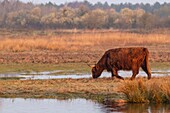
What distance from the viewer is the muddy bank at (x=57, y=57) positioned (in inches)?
1282

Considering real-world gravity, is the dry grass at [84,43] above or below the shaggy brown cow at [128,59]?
below

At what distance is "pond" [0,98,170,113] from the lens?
15891mm

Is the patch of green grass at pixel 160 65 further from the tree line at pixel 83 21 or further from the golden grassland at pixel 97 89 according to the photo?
the tree line at pixel 83 21

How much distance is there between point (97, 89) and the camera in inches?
761

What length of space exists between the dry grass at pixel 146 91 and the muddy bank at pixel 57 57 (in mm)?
15427

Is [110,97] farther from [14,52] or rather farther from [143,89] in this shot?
[14,52]

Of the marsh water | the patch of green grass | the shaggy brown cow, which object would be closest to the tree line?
the patch of green grass

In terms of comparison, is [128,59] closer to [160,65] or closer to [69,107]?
[69,107]

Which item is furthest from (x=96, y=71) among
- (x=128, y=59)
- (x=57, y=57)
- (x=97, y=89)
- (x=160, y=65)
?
(x=57, y=57)

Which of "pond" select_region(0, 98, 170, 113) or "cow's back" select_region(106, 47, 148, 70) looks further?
"cow's back" select_region(106, 47, 148, 70)

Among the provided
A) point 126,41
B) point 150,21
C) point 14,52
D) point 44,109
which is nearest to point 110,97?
point 44,109

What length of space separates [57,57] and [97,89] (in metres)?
15.6

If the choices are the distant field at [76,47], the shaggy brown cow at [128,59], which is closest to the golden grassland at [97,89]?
the shaggy brown cow at [128,59]

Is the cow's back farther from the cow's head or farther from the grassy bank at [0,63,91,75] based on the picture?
the grassy bank at [0,63,91,75]
